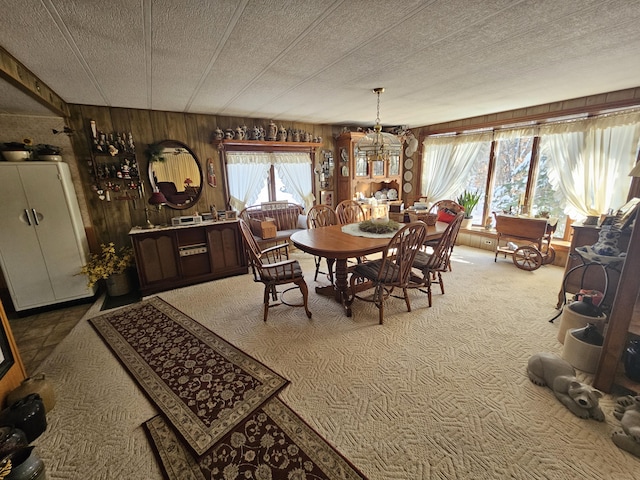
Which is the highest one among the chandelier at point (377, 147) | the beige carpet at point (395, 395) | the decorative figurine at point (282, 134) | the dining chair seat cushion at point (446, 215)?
the decorative figurine at point (282, 134)

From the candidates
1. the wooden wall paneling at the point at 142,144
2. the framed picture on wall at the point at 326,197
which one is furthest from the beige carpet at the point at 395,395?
the framed picture on wall at the point at 326,197

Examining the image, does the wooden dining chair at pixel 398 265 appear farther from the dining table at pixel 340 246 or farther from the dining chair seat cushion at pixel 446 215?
the dining chair seat cushion at pixel 446 215

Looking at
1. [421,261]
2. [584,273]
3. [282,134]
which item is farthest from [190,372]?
[282,134]

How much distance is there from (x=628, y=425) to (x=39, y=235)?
196 inches

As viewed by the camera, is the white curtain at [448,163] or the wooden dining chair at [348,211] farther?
the white curtain at [448,163]

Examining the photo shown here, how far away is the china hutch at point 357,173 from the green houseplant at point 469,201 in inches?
52.5

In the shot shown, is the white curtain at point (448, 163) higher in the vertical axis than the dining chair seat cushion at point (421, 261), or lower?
higher

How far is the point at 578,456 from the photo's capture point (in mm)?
1336

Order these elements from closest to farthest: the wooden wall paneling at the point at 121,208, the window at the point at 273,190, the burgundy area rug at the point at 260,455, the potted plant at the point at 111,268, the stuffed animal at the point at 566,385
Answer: the burgundy area rug at the point at 260,455 → the stuffed animal at the point at 566,385 → the potted plant at the point at 111,268 → the wooden wall paneling at the point at 121,208 → the window at the point at 273,190

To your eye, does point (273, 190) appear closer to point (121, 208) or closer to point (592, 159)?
point (121, 208)

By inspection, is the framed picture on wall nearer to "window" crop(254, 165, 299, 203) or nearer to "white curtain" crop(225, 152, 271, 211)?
"window" crop(254, 165, 299, 203)

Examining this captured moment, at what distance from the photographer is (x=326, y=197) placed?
5.28 m

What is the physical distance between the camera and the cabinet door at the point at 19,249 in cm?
267

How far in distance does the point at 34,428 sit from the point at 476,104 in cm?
515
